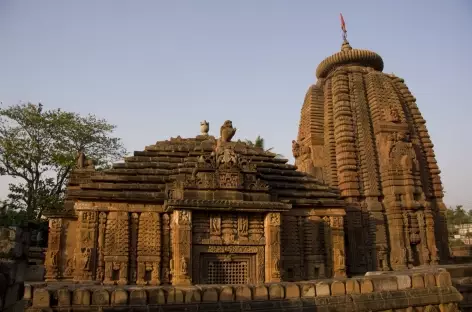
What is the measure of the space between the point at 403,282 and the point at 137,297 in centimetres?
596

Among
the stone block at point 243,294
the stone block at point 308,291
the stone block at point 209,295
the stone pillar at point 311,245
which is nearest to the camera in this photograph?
the stone block at point 209,295

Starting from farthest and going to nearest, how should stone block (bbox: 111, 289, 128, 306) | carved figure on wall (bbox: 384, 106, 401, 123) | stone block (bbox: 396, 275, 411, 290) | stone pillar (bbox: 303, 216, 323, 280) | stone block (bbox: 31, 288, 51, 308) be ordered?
carved figure on wall (bbox: 384, 106, 401, 123) < stone pillar (bbox: 303, 216, 323, 280) < stone block (bbox: 396, 275, 411, 290) < stone block (bbox: 111, 289, 128, 306) < stone block (bbox: 31, 288, 51, 308)

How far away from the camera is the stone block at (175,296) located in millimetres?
7469

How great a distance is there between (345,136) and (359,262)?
720 centimetres

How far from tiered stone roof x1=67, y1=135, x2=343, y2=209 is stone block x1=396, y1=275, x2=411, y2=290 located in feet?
16.7

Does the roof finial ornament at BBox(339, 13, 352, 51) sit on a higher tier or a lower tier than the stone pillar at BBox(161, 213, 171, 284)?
higher

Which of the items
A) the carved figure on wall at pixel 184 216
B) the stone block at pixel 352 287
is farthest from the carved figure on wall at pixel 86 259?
the stone block at pixel 352 287

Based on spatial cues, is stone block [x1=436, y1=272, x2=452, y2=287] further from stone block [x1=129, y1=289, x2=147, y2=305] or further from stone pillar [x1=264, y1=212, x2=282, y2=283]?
stone block [x1=129, y1=289, x2=147, y2=305]

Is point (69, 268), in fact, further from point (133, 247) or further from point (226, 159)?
point (226, 159)

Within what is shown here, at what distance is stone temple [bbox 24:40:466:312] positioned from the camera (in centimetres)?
806

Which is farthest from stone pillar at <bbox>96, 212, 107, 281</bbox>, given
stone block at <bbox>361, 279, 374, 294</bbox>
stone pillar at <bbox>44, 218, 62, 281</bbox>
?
stone block at <bbox>361, 279, 374, 294</bbox>

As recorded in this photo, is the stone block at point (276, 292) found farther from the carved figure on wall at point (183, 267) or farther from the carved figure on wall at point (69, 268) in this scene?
the carved figure on wall at point (69, 268)

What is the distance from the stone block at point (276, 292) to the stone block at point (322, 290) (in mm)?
805

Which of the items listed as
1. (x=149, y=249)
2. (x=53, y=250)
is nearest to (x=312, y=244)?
(x=149, y=249)
